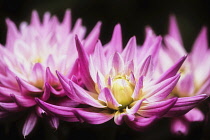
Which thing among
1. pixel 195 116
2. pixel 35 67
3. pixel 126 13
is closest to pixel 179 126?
pixel 195 116

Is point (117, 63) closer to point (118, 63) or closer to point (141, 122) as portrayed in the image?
point (118, 63)

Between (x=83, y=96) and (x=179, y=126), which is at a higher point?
(x=83, y=96)

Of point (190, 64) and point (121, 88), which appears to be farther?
point (190, 64)

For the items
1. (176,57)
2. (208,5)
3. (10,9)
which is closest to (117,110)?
(176,57)

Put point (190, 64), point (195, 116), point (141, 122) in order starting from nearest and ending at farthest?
point (141, 122)
point (195, 116)
point (190, 64)

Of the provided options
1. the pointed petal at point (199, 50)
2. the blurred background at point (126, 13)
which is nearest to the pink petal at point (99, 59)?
the pointed petal at point (199, 50)

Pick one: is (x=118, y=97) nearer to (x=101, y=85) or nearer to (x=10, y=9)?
(x=101, y=85)

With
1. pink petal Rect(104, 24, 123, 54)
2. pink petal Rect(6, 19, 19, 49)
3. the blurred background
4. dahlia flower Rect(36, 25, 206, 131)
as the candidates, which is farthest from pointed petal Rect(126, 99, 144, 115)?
the blurred background
